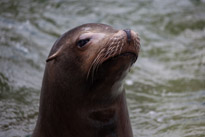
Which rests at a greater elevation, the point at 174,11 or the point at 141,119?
the point at 174,11

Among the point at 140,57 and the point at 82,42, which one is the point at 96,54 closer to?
the point at 82,42

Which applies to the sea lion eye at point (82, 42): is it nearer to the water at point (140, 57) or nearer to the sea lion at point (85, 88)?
the sea lion at point (85, 88)

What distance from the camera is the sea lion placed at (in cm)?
354

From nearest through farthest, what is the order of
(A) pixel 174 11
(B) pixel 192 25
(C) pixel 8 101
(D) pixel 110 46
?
(D) pixel 110 46 < (C) pixel 8 101 < (B) pixel 192 25 < (A) pixel 174 11

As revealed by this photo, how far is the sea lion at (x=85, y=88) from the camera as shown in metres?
3.54

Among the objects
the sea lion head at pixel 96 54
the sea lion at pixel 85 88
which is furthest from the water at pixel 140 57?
the sea lion head at pixel 96 54

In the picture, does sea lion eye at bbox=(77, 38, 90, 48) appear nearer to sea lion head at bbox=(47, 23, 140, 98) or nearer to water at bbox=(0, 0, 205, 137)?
sea lion head at bbox=(47, 23, 140, 98)

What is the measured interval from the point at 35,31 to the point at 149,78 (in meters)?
2.88

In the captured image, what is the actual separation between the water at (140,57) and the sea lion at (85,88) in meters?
1.27

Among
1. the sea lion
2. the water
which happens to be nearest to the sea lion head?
the sea lion

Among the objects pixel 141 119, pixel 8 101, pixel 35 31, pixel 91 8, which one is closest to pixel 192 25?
pixel 91 8

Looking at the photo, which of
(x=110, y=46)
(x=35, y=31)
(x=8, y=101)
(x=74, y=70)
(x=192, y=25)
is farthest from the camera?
(x=192, y=25)

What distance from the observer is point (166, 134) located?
5.30m

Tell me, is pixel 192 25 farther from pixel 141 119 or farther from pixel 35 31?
pixel 141 119
